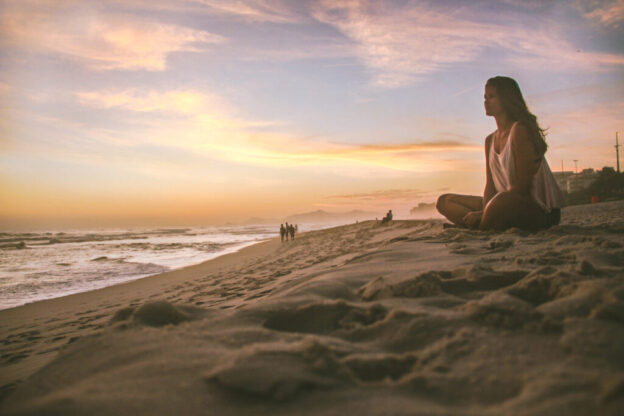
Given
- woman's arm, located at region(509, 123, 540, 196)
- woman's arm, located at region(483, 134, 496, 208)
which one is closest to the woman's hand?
woman's arm, located at region(483, 134, 496, 208)

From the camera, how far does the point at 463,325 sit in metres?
1.22

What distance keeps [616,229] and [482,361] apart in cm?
367

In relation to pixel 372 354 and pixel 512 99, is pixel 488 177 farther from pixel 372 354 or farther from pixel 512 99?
pixel 372 354

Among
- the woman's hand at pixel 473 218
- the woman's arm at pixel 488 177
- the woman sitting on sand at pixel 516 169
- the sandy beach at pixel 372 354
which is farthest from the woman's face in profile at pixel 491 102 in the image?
the sandy beach at pixel 372 354

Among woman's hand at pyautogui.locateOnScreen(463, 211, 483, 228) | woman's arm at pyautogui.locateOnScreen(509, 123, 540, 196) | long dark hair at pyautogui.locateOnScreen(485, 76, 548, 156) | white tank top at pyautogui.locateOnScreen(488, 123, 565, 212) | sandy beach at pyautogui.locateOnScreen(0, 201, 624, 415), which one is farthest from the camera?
woman's hand at pyautogui.locateOnScreen(463, 211, 483, 228)

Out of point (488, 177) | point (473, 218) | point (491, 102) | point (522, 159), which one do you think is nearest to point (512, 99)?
point (491, 102)

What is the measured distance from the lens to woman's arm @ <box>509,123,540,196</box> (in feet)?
10.8

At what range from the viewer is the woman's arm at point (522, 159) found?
10.8 ft

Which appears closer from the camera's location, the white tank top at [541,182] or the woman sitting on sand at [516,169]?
the woman sitting on sand at [516,169]

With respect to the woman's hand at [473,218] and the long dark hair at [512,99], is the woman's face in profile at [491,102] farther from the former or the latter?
the woman's hand at [473,218]

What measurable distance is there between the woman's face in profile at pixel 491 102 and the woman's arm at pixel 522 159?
0.41 meters

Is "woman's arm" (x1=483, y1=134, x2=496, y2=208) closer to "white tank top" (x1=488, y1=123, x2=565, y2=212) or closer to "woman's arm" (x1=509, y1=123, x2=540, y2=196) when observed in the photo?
"white tank top" (x1=488, y1=123, x2=565, y2=212)

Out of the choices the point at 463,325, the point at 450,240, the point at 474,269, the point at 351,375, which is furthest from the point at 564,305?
the point at 450,240

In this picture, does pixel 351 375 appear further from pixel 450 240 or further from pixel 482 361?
pixel 450 240
